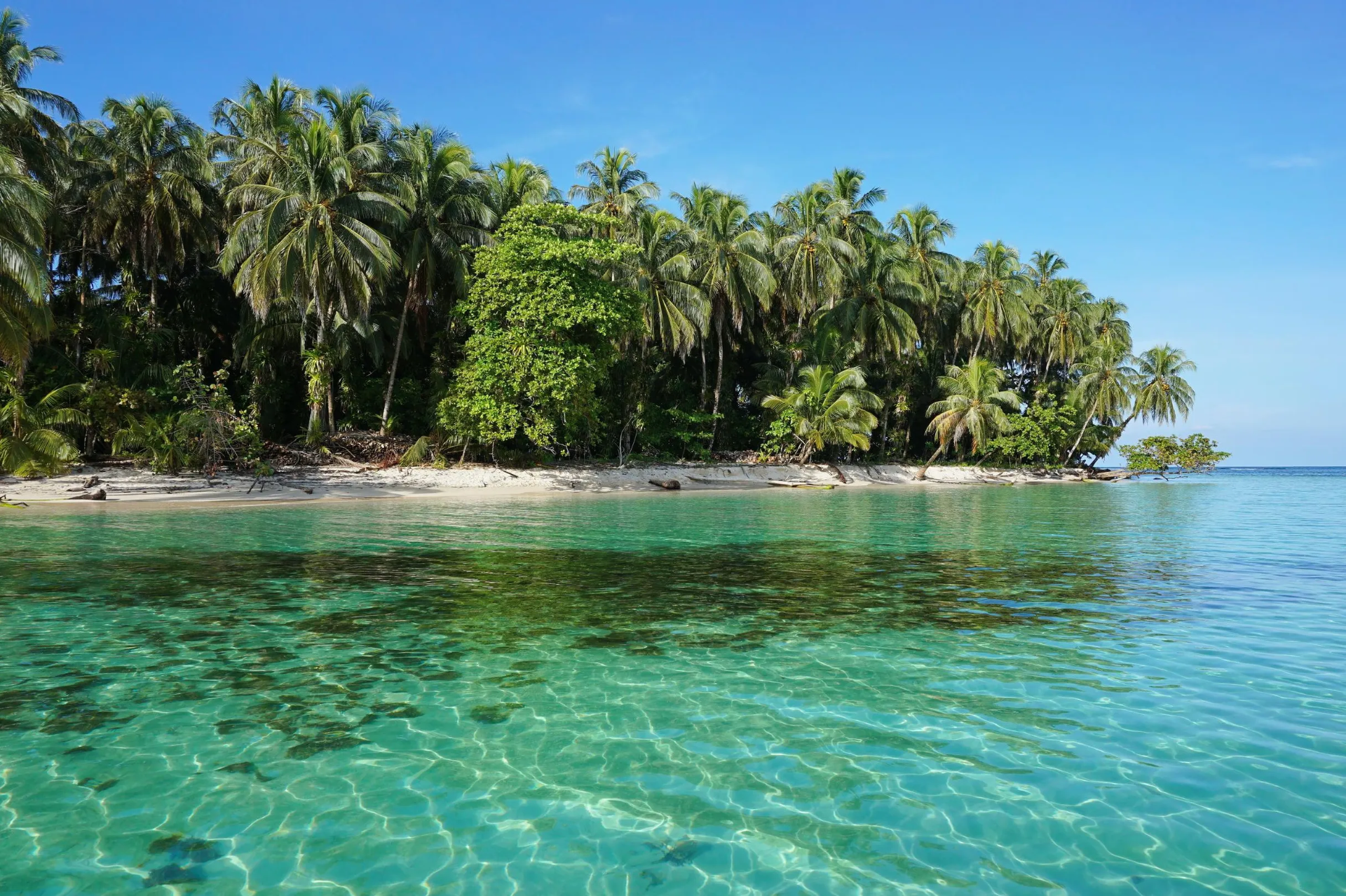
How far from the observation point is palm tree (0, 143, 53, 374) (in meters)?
14.2

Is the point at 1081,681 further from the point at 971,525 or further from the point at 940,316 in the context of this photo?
the point at 940,316

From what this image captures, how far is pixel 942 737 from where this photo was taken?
4594 mm

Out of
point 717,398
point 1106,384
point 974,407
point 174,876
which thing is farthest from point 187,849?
point 1106,384

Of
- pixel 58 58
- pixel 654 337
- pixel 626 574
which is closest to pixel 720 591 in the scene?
pixel 626 574

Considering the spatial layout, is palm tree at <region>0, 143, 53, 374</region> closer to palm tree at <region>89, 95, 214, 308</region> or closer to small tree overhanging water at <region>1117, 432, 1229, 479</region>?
palm tree at <region>89, 95, 214, 308</region>

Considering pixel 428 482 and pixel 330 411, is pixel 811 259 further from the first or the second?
pixel 330 411

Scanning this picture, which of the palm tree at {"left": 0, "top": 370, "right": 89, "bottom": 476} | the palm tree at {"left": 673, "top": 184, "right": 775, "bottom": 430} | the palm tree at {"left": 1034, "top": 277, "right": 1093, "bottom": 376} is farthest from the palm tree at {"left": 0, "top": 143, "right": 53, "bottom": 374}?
the palm tree at {"left": 1034, "top": 277, "right": 1093, "bottom": 376}

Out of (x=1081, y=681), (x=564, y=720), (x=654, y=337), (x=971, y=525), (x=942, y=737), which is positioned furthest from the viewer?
(x=654, y=337)

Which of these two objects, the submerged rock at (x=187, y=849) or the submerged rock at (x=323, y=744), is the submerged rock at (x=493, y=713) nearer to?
the submerged rock at (x=323, y=744)

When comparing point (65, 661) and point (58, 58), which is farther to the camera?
point (58, 58)

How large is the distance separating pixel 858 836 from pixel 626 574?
7.43 meters

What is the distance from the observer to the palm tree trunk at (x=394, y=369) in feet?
98.0

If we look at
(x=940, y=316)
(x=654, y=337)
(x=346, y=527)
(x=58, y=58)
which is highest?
(x=58, y=58)

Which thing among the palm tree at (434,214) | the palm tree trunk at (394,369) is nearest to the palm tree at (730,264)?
the palm tree at (434,214)
